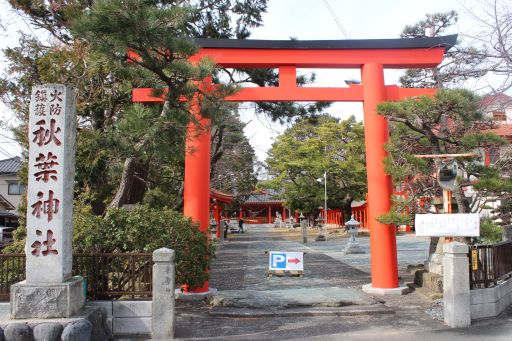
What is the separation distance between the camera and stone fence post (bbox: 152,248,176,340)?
21.0ft

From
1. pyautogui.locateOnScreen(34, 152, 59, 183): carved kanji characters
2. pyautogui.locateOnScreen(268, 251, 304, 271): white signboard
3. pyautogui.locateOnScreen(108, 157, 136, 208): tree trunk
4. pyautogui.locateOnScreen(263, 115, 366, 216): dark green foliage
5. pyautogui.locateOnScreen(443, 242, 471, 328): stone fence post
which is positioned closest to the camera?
pyautogui.locateOnScreen(34, 152, 59, 183): carved kanji characters

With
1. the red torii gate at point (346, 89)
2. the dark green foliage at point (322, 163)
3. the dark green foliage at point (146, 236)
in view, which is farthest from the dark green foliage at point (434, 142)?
the dark green foliage at point (322, 163)

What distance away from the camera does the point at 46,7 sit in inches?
463

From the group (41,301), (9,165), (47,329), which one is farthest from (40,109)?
(9,165)

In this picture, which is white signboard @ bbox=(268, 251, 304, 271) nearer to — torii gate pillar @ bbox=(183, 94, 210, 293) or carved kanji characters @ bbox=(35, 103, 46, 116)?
torii gate pillar @ bbox=(183, 94, 210, 293)

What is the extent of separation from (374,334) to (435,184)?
408 centimetres

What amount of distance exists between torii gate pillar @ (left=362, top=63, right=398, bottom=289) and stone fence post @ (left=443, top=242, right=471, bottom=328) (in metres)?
2.15

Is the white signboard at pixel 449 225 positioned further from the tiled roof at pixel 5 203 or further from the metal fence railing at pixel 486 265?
the tiled roof at pixel 5 203

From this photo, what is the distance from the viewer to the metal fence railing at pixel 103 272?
22.1 feet

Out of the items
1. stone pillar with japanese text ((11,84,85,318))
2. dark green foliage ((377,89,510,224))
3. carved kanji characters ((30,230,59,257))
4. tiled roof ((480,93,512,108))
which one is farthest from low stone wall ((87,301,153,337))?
tiled roof ((480,93,512,108))

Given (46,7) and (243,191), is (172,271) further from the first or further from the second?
(243,191)

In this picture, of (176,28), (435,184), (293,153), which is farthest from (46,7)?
(293,153)

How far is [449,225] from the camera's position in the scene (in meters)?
7.52

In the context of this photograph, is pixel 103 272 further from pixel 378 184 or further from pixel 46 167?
pixel 378 184
